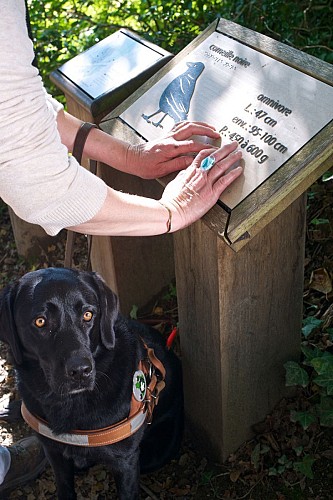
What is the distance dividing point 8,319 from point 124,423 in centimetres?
62

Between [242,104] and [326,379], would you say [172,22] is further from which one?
[326,379]

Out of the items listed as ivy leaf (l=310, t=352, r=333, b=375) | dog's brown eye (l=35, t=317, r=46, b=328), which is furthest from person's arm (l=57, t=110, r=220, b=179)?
ivy leaf (l=310, t=352, r=333, b=375)

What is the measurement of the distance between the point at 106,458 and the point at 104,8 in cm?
411

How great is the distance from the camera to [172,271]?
13.1ft

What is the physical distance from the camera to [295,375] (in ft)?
10.2

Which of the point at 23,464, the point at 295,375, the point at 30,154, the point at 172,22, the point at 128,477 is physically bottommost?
the point at 23,464

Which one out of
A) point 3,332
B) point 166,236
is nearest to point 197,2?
point 166,236

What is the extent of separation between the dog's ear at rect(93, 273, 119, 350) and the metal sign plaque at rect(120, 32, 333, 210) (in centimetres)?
60

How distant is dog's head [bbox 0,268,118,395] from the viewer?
2.52m

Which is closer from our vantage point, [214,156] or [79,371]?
[79,371]

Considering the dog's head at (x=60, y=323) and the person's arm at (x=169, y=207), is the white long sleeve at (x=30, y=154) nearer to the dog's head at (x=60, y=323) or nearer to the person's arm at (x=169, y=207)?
the person's arm at (x=169, y=207)

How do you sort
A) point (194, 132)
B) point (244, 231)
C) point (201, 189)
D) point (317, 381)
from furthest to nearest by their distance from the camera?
point (317, 381) < point (194, 132) < point (201, 189) < point (244, 231)

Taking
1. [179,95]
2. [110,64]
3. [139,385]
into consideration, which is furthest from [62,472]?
[110,64]

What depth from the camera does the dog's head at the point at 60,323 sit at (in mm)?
2518
